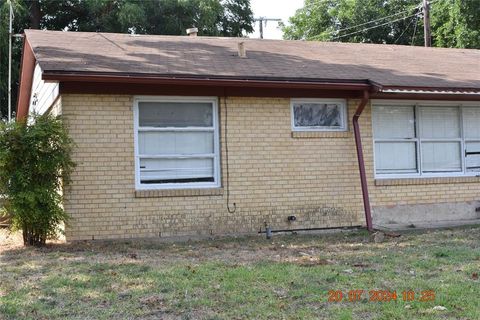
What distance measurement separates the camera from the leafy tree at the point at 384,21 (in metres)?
28.5

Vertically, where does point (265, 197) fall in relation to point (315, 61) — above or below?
below

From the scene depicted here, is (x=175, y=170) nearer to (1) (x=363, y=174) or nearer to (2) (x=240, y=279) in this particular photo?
(1) (x=363, y=174)

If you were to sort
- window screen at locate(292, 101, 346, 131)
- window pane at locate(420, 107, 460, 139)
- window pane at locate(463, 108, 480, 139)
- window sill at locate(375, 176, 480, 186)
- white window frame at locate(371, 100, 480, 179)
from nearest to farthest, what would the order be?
window screen at locate(292, 101, 346, 131) < window sill at locate(375, 176, 480, 186) < white window frame at locate(371, 100, 480, 179) < window pane at locate(420, 107, 460, 139) < window pane at locate(463, 108, 480, 139)

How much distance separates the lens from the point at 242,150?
10.5 m

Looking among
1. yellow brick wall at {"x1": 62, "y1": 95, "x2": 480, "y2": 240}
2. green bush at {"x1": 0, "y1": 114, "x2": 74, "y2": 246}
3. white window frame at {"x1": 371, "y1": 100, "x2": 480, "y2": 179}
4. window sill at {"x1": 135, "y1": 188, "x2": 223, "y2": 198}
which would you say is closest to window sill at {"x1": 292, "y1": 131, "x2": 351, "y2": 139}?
yellow brick wall at {"x1": 62, "y1": 95, "x2": 480, "y2": 240}

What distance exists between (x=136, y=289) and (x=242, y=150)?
4.66 m

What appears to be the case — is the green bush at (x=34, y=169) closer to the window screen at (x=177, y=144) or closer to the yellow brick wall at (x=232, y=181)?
the yellow brick wall at (x=232, y=181)

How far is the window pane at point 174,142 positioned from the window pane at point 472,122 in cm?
547

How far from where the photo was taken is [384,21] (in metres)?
35.3

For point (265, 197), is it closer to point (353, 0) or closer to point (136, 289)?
point (136, 289)

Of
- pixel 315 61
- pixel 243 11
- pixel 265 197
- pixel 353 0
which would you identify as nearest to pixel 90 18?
pixel 243 11

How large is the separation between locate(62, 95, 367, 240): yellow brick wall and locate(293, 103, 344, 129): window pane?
27 centimetres

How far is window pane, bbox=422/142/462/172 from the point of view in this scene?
11906mm
